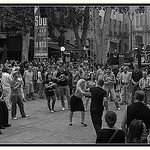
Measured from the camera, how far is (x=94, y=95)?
7168mm

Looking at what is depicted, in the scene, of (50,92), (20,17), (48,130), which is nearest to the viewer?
(48,130)

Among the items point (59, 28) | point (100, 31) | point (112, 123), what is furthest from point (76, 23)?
point (112, 123)

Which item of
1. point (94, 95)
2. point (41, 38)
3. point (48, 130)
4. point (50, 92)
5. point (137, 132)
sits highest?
point (41, 38)

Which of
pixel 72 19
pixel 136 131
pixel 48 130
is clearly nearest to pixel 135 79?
pixel 48 130

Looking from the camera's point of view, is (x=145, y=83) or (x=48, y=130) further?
(x=145, y=83)

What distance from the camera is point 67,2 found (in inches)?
259

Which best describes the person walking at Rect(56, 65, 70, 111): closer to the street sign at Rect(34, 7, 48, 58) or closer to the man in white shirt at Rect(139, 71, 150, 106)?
the street sign at Rect(34, 7, 48, 58)

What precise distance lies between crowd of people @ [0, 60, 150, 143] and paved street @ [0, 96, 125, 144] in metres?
0.31

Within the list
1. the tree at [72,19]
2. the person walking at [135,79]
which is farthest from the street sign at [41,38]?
the tree at [72,19]

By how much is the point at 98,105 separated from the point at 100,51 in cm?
1188

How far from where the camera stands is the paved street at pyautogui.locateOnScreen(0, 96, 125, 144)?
7400 millimetres

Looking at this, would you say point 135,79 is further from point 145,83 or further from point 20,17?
point 20,17

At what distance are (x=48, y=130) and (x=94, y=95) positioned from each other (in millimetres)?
1930

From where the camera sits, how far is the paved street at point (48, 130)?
7.40 meters
